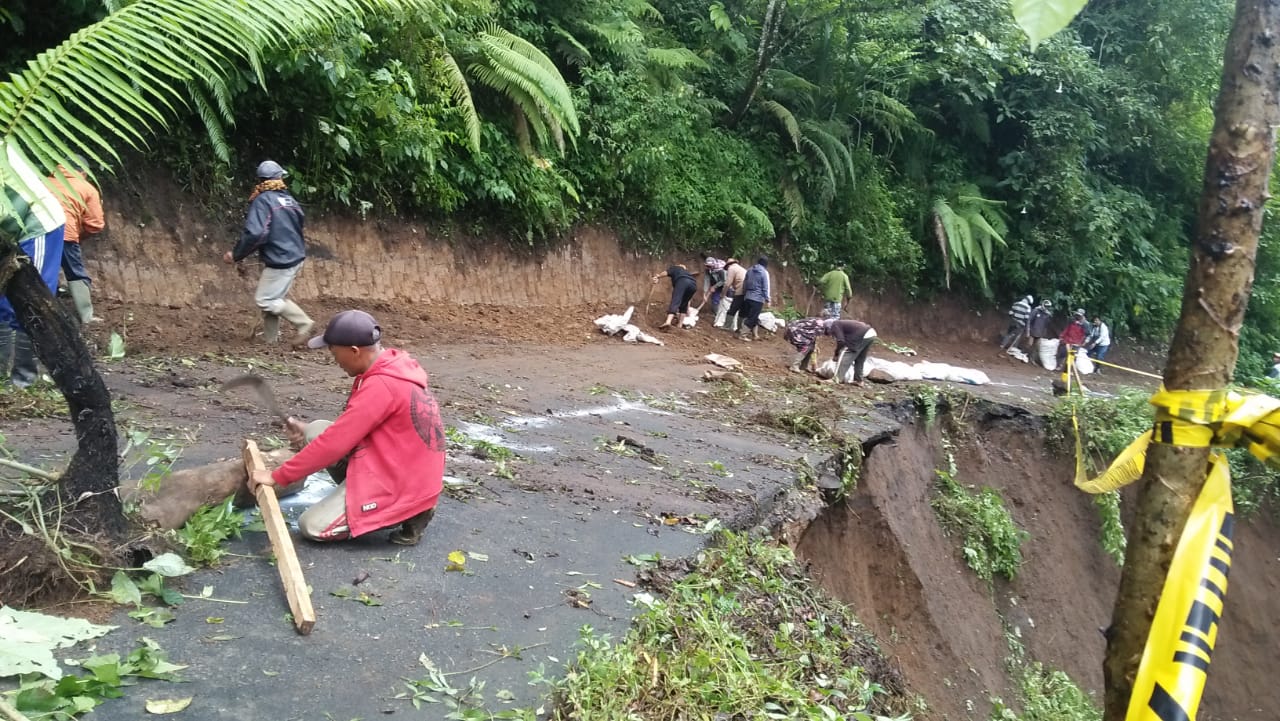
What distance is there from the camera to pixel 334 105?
992 centimetres

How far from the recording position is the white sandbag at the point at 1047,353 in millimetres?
21406

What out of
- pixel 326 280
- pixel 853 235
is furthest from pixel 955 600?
pixel 853 235

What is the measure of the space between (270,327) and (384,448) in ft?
16.8

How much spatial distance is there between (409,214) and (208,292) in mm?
3003

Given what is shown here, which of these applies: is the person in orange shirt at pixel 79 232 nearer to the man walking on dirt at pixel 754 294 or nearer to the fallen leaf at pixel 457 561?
the fallen leaf at pixel 457 561

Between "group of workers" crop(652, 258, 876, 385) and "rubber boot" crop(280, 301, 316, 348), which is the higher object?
"rubber boot" crop(280, 301, 316, 348)

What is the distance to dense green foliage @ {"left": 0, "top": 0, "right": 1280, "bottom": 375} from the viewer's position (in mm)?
10320

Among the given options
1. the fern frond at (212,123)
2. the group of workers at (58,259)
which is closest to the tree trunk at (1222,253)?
the group of workers at (58,259)

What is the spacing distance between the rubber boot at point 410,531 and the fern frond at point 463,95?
8.00 metres

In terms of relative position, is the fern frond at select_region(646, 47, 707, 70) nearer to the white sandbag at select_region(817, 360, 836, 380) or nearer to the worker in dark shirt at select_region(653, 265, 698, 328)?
Answer: the worker in dark shirt at select_region(653, 265, 698, 328)

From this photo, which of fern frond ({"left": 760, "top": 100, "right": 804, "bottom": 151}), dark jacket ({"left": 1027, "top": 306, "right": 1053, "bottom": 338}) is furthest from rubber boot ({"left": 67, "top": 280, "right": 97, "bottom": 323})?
dark jacket ({"left": 1027, "top": 306, "right": 1053, "bottom": 338})

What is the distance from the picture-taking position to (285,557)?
11.1ft

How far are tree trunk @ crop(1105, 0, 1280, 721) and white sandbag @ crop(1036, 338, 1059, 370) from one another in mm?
20901

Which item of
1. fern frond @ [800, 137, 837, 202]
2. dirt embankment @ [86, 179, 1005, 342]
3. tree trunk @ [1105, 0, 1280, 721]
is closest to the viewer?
tree trunk @ [1105, 0, 1280, 721]
